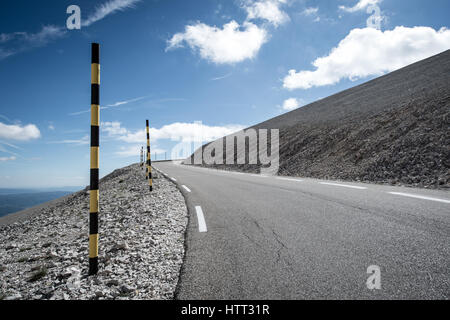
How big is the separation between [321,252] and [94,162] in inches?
115

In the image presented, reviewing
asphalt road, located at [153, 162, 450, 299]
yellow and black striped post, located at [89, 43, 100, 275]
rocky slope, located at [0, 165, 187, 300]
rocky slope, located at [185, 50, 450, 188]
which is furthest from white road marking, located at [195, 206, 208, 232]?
rocky slope, located at [185, 50, 450, 188]

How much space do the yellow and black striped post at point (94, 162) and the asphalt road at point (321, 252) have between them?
1070 mm

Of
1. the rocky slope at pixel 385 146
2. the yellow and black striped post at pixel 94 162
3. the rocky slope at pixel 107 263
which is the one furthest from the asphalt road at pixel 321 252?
the rocky slope at pixel 385 146

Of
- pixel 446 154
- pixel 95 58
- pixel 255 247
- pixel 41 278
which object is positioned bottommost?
pixel 41 278

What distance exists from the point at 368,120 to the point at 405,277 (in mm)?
18863

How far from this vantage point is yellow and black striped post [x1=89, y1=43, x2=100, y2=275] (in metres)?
2.66

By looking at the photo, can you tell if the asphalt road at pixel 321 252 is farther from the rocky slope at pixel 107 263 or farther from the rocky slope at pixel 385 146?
the rocky slope at pixel 385 146

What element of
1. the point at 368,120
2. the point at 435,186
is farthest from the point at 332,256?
the point at 368,120

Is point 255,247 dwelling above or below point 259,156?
below

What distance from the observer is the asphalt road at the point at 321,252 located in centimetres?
212

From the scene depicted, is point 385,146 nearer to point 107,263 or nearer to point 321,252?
point 321,252

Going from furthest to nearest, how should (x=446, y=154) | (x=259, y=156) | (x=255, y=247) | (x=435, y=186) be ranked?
(x=259, y=156)
(x=446, y=154)
(x=435, y=186)
(x=255, y=247)

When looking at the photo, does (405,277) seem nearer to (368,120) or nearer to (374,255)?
(374,255)

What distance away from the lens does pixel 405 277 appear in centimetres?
221
